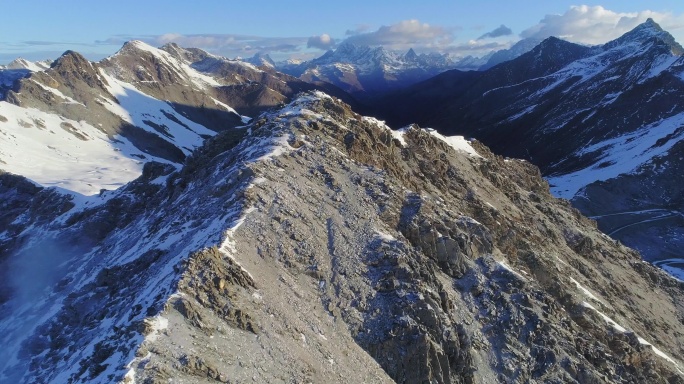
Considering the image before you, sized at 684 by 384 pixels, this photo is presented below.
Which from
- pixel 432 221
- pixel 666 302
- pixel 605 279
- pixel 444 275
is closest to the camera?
pixel 444 275

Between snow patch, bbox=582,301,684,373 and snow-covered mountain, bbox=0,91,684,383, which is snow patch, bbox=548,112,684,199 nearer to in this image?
snow-covered mountain, bbox=0,91,684,383


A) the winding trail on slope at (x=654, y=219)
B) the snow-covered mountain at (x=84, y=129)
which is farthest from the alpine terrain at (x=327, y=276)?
the winding trail on slope at (x=654, y=219)

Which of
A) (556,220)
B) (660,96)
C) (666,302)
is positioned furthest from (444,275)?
(660,96)

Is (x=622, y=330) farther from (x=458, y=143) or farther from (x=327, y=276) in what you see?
(x=458, y=143)

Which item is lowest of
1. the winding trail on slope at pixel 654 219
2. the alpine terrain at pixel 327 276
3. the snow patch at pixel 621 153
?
the winding trail on slope at pixel 654 219

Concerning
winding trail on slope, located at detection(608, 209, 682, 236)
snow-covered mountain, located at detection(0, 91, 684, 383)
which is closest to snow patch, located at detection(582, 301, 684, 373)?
snow-covered mountain, located at detection(0, 91, 684, 383)

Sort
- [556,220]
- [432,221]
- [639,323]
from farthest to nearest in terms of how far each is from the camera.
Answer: [556,220]
[639,323]
[432,221]

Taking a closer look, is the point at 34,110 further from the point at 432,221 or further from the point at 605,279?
the point at 605,279

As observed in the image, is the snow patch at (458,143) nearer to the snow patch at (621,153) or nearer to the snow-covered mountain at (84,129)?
the snow-covered mountain at (84,129)
